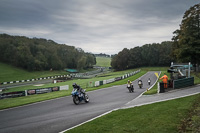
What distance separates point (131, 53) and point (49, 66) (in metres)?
54.6

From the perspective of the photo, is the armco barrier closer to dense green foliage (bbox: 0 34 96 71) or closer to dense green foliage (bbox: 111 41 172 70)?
dense green foliage (bbox: 0 34 96 71)

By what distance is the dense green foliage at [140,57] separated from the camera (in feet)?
357

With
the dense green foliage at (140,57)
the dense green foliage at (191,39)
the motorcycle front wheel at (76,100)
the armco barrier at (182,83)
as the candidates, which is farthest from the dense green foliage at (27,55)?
the armco barrier at (182,83)

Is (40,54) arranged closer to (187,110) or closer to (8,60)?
(8,60)

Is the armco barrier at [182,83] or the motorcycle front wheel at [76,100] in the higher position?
the armco barrier at [182,83]

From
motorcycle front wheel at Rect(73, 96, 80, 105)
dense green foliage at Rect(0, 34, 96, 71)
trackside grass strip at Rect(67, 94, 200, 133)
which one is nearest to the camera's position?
trackside grass strip at Rect(67, 94, 200, 133)

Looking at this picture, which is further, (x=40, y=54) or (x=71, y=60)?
(x=71, y=60)

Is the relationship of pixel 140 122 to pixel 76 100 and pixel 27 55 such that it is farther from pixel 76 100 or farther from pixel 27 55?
pixel 27 55

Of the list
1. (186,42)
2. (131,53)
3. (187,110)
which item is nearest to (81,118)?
(187,110)

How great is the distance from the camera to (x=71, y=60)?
11719 cm

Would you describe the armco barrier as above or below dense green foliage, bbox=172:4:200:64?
below

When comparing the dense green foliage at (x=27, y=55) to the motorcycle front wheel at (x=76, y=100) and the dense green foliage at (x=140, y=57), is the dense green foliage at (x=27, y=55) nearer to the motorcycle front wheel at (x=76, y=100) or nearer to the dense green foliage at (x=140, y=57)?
the dense green foliage at (x=140, y=57)

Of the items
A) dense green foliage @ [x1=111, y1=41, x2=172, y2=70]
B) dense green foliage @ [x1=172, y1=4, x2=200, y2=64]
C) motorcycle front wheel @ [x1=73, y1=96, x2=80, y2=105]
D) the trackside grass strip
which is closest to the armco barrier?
the trackside grass strip

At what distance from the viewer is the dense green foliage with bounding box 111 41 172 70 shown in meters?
109
